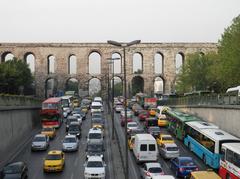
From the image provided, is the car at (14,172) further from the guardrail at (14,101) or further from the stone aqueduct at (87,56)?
the stone aqueduct at (87,56)

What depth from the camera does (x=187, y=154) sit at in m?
40.3

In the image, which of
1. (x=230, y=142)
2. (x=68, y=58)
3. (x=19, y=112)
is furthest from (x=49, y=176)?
(x=68, y=58)

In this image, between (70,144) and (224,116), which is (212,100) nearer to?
(224,116)

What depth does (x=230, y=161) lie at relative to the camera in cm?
2773

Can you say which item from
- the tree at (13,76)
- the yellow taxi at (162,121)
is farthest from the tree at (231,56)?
the tree at (13,76)

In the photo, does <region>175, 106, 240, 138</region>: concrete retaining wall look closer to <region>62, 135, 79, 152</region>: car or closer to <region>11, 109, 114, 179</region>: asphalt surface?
<region>11, 109, 114, 179</region>: asphalt surface

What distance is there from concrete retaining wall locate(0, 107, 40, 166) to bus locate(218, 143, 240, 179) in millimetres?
19184

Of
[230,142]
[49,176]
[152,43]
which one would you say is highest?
[152,43]

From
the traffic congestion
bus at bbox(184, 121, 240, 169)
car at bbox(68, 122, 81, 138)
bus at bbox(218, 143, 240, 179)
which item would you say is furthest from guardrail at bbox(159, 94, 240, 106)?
car at bbox(68, 122, 81, 138)

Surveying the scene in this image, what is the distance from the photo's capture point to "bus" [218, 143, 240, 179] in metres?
26.5

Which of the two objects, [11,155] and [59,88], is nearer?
[11,155]

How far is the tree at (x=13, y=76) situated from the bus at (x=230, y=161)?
5837 centimetres

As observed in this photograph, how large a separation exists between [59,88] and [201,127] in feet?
261

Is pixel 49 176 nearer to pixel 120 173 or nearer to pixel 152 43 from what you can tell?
pixel 120 173
